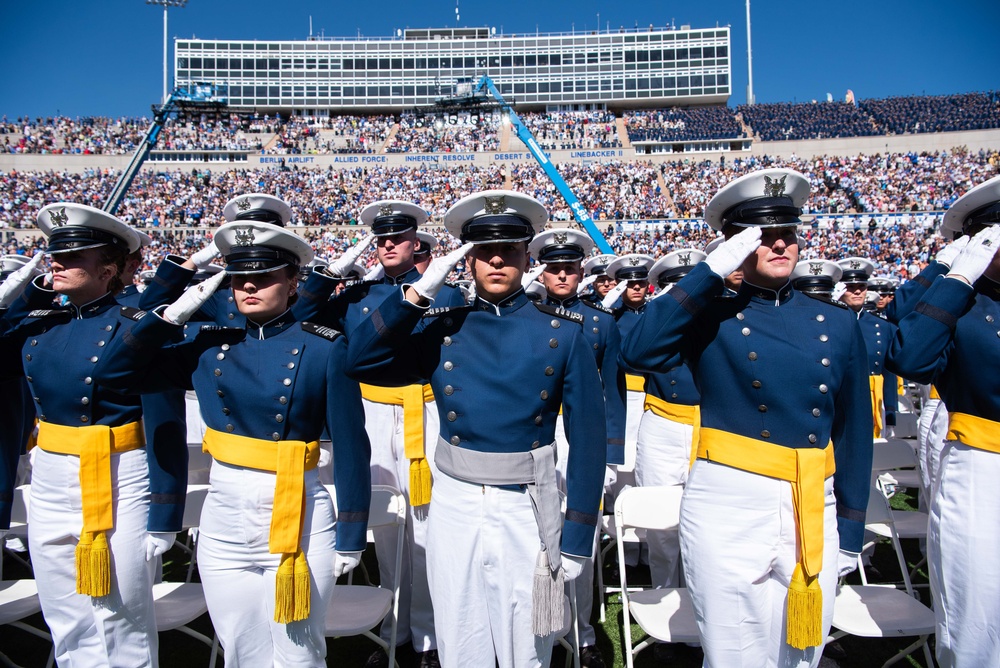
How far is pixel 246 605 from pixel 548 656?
121cm

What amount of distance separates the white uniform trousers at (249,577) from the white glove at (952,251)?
2987 mm

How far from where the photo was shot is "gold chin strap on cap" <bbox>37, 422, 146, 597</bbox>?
110 inches

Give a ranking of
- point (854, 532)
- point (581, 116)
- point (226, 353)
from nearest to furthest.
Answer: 1. point (854, 532)
2. point (226, 353)
3. point (581, 116)

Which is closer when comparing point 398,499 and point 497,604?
point 497,604

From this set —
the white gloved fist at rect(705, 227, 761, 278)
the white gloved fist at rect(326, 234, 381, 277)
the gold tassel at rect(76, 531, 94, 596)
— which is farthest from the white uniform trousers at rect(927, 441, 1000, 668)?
the gold tassel at rect(76, 531, 94, 596)

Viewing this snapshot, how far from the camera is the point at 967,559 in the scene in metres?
2.64

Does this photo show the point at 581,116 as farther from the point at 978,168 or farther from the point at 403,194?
the point at 978,168

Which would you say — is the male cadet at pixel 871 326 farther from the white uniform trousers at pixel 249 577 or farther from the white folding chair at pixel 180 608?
the white folding chair at pixel 180 608

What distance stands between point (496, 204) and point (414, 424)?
5.61ft

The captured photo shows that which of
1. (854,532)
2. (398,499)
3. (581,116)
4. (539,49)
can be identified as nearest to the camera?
(854,532)

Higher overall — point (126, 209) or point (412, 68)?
point (412, 68)

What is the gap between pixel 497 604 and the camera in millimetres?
2566

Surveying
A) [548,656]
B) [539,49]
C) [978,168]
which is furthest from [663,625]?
[539,49]

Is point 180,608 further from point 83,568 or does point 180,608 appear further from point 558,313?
point 558,313
